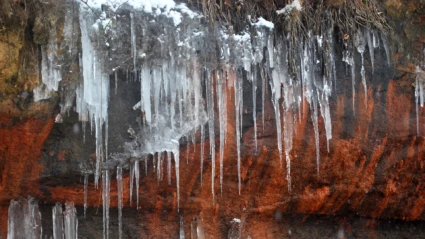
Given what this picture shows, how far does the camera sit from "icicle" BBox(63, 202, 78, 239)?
4.88 meters

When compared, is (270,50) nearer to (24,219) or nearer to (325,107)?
(325,107)

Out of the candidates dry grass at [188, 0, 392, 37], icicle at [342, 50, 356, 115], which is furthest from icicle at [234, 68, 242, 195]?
icicle at [342, 50, 356, 115]

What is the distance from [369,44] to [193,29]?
1.72m

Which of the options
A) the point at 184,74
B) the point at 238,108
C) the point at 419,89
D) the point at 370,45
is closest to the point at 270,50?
the point at 238,108

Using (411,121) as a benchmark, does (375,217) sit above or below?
below

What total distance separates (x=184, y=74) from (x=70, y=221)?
5.86ft

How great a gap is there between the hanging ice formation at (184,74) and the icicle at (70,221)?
13.6 inches

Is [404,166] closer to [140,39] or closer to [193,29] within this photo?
[193,29]

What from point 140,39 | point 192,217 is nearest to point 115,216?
point 192,217

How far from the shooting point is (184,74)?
4570 mm

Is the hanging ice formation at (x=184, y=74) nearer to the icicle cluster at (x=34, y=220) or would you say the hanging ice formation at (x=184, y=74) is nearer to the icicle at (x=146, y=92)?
the icicle at (x=146, y=92)

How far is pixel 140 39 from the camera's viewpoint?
446 cm

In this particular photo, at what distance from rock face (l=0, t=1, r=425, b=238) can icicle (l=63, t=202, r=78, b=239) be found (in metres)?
0.09

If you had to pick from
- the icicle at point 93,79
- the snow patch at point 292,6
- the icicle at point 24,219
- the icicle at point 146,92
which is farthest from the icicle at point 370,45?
the icicle at point 24,219
